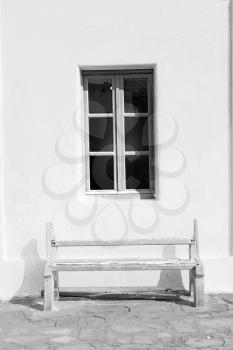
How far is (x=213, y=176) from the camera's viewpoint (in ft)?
20.0

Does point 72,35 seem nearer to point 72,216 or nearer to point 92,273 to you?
point 72,216

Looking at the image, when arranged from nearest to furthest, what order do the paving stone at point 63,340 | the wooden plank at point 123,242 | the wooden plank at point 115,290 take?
the paving stone at point 63,340 < the wooden plank at point 123,242 < the wooden plank at point 115,290

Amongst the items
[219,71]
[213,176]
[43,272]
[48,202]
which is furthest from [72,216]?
[219,71]

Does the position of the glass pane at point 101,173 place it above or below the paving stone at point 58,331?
above

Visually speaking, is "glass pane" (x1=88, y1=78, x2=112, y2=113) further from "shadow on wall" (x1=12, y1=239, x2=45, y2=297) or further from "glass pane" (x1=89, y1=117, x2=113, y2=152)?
"shadow on wall" (x1=12, y1=239, x2=45, y2=297)

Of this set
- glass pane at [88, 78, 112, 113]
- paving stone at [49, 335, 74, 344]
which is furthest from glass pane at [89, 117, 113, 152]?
paving stone at [49, 335, 74, 344]

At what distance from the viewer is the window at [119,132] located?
6.29m

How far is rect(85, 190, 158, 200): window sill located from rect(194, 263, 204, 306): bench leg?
3.51 ft

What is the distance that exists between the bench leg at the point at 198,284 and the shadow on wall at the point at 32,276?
1.73 metres

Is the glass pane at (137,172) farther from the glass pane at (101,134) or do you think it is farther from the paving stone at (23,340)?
the paving stone at (23,340)

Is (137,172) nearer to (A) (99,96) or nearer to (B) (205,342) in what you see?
(A) (99,96)

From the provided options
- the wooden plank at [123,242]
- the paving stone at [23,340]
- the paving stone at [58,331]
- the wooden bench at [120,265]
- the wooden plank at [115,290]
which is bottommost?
the paving stone at [23,340]

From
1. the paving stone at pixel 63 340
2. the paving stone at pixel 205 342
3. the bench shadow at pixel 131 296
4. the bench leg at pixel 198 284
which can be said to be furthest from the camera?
the bench shadow at pixel 131 296

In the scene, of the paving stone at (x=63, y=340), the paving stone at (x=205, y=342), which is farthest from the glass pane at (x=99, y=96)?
the paving stone at (x=205, y=342)
